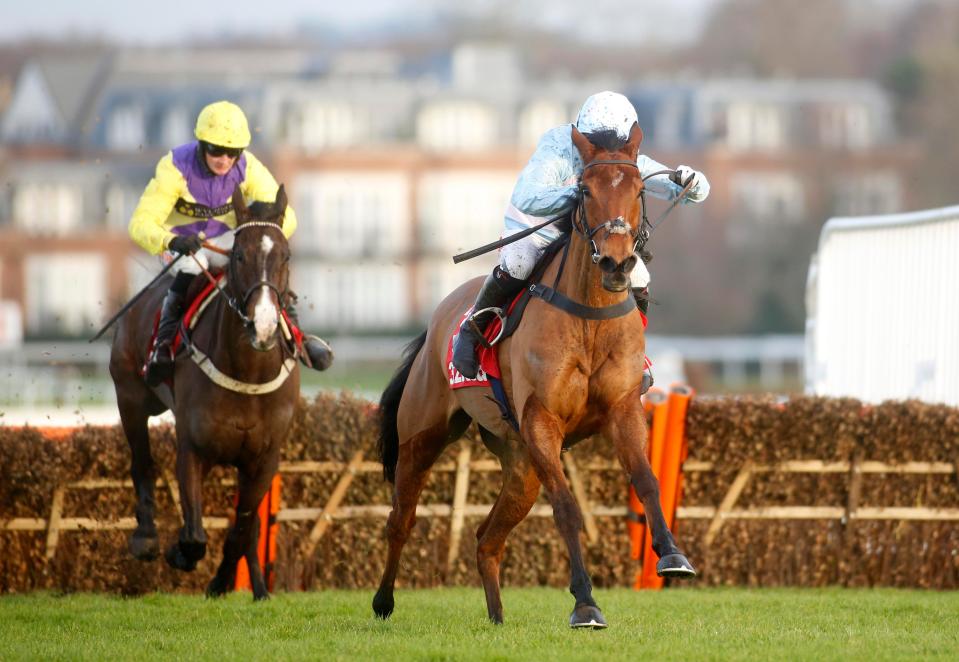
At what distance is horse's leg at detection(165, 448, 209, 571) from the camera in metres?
8.77

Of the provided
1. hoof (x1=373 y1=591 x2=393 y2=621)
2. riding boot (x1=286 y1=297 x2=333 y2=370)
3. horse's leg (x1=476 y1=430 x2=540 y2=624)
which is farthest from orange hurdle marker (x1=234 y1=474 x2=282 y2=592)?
horse's leg (x1=476 y1=430 x2=540 y2=624)

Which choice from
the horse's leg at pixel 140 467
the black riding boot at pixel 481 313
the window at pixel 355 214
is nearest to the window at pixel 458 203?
the window at pixel 355 214

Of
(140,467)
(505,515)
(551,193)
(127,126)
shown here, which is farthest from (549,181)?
(127,126)

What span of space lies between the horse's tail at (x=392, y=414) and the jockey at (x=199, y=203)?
533 mm

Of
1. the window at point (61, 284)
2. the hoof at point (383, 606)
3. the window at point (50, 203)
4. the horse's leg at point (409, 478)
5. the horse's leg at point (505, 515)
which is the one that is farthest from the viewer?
the window at point (50, 203)

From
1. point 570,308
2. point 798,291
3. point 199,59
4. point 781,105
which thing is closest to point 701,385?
point 798,291

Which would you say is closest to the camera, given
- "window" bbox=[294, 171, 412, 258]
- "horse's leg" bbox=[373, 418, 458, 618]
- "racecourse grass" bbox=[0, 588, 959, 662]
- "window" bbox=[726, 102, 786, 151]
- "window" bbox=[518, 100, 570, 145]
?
"racecourse grass" bbox=[0, 588, 959, 662]

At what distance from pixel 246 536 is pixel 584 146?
10.9 ft

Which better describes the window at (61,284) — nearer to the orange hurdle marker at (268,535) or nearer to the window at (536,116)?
the window at (536,116)

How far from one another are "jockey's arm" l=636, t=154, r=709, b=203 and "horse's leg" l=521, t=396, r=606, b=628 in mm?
1183

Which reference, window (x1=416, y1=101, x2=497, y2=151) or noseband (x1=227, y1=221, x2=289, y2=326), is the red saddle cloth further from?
window (x1=416, y1=101, x2=497, y2=151)

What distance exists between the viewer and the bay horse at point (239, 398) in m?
8.62

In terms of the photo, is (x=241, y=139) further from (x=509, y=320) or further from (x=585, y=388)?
(x=585, y=388)

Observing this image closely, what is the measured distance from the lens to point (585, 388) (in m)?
7.24
